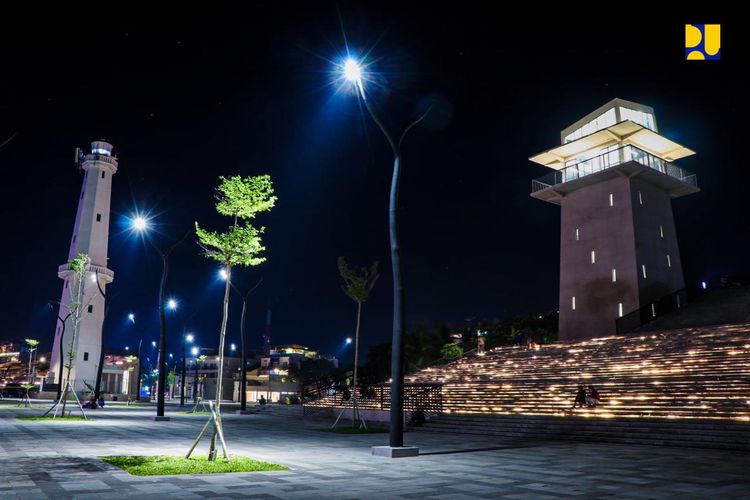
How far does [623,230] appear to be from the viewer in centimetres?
3675

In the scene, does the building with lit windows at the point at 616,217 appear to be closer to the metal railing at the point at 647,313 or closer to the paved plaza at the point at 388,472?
the metal railing at the point at 647,313

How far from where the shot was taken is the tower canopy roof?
3797cm

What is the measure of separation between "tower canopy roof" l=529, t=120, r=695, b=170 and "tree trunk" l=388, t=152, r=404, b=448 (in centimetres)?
2820

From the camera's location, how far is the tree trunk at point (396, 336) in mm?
13422

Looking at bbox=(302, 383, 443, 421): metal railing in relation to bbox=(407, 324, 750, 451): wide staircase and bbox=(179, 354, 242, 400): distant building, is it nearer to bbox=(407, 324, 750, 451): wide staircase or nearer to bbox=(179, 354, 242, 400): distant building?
bbox=(407, 324, 750, 451): wide staircase

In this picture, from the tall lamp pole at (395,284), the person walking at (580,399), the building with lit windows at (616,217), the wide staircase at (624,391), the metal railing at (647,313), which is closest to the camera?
the tall lamp pole at (395,284)

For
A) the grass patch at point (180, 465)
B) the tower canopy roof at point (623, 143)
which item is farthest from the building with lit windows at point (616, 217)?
the grass patch at point (180, 465)

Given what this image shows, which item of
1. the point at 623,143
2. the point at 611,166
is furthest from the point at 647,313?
the point at 623,143

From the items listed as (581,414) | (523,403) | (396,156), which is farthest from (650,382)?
(396,156)

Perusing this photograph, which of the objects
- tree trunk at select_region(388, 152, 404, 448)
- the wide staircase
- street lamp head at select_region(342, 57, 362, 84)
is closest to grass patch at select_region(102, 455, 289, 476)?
tree trunk at select_region(388, 152, 404, 448)

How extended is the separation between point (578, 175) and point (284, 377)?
92.8m

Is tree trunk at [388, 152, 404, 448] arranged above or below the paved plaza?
above

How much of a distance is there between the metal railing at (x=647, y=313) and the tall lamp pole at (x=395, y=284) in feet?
79.6

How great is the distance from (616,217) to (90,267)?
5078 cm
